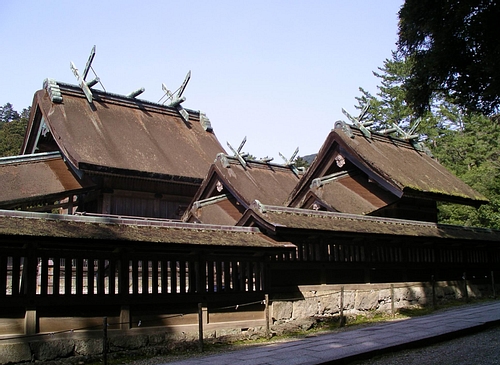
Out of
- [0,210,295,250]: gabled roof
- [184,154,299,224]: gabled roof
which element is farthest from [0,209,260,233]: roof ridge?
[184,154,299,224]: gabled roof

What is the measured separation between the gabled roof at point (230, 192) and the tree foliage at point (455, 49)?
32.7ft

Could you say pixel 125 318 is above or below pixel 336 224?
below

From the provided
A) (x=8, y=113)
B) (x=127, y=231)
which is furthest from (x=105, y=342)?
(x=8, y=113)

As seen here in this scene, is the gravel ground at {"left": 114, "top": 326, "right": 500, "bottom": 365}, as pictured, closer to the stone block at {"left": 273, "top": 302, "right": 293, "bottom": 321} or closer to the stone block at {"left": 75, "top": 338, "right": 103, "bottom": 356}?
the stone block at {"left": 75, "top": 338, "right": 103, "bottom": 356}

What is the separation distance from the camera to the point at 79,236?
11.2 m

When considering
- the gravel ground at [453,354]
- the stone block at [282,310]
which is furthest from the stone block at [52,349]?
the stone block at [282,310]

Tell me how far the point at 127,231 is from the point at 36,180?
992cm

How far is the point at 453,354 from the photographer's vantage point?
10102 mm

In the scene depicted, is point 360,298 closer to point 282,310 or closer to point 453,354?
point 282,310

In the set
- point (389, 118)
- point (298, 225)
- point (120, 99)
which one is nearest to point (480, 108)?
point (298, 225)

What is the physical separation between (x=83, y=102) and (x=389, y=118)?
2886 cm

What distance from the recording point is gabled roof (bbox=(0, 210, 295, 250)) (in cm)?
1106

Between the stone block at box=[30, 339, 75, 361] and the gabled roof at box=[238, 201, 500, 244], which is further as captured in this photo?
the gabled roof at box=[238, 201, 500, 244]

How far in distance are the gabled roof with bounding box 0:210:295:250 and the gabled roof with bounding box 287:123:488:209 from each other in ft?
21.2
